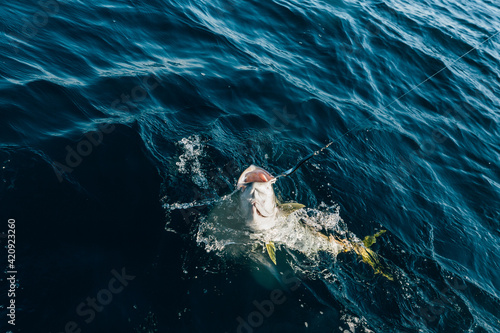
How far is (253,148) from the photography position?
23.2 ft

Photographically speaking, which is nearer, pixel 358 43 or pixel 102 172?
pixel 102 172

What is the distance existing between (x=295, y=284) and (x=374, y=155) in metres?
4.04

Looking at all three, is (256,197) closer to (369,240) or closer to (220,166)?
(220,166)

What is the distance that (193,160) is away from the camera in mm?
6305

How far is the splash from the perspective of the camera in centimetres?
607

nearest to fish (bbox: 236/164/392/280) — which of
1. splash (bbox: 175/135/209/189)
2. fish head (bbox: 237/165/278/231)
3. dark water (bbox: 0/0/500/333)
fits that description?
fish head (bbox: 237/165/278/231)

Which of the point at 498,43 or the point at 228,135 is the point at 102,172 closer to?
the point at 228,135

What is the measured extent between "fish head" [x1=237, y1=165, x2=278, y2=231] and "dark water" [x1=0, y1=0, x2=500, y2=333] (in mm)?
685

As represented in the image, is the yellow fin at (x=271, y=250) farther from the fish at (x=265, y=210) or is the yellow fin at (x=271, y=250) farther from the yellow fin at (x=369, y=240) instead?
the yellow fin at (x=369, y=240)

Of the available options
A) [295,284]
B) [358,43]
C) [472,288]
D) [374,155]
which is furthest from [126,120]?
[358,43]

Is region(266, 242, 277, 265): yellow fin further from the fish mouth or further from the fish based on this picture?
the fish mouth

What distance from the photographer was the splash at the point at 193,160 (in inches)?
239

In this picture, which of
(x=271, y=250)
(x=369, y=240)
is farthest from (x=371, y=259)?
(x=271, y=250)

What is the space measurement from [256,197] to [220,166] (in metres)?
1.52
